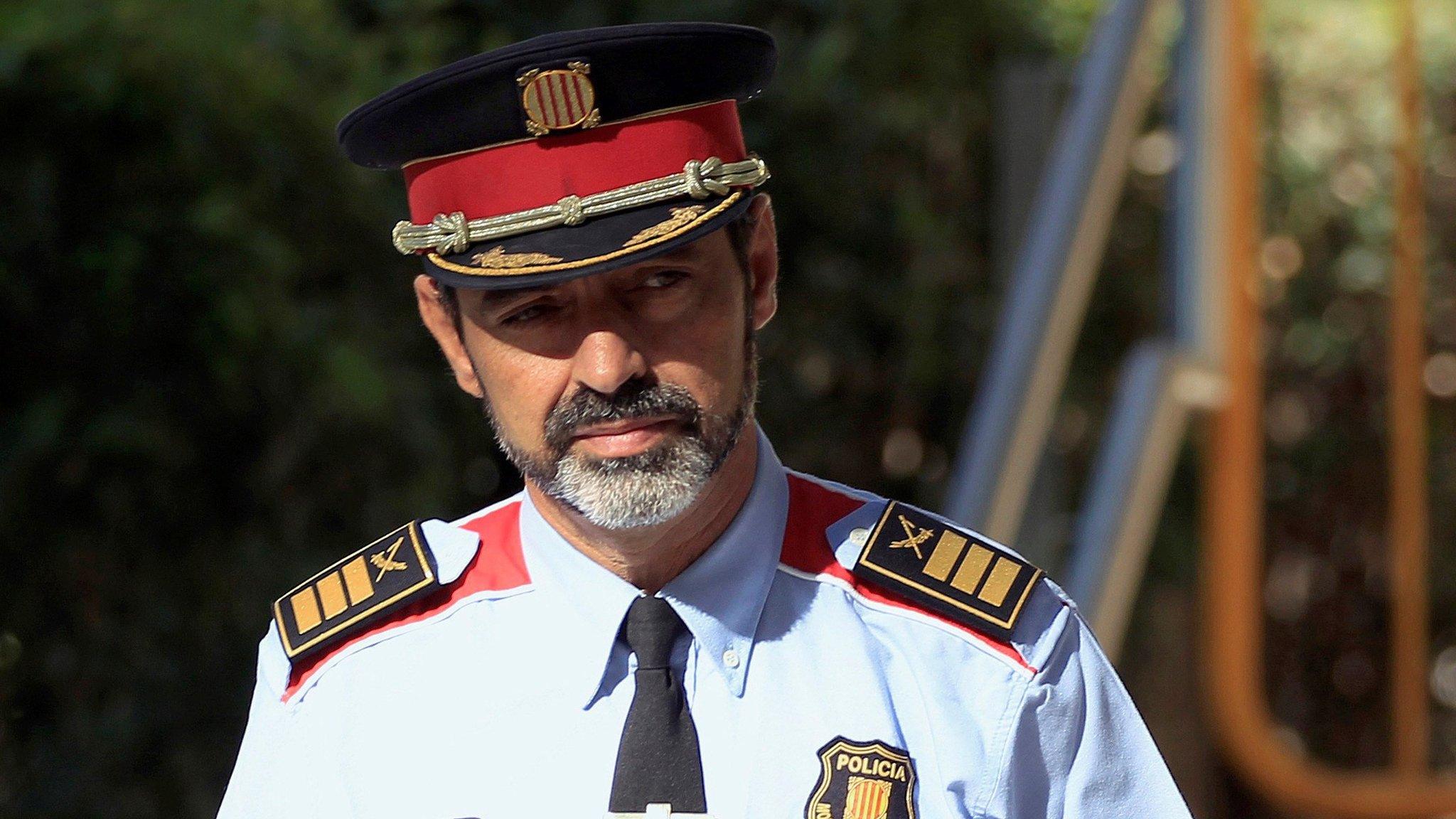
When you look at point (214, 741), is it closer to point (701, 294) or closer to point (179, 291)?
point (179, 291)

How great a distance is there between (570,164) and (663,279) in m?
0.14

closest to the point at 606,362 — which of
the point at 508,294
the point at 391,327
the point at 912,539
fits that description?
the point at 508,294

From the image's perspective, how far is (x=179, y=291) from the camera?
9.98 ft

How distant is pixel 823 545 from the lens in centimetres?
183

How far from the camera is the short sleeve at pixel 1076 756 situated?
166cm

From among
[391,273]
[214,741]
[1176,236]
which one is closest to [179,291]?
[391,273]

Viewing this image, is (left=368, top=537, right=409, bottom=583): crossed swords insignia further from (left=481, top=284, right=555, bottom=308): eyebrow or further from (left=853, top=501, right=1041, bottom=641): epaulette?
(left=853, top=501, right=1041, bottom=641): epaulette

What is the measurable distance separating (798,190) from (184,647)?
5.73 ft

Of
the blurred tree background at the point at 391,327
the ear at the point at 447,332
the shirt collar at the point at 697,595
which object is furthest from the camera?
the blurred tree background at the point at 391,327

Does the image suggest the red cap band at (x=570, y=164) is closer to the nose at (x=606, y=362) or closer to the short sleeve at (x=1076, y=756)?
the nose at (x=606, y=362)

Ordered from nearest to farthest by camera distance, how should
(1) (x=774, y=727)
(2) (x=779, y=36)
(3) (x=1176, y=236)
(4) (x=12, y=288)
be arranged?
1. (1) (x=774, y=727)
2. (4) (x=12, y=288)
3. (3) (x=1176, y=236)
4. (2) (x=779, y=36)

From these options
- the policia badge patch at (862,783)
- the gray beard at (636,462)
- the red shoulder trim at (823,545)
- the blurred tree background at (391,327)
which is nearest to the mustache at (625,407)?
the gray beard at (636,462)

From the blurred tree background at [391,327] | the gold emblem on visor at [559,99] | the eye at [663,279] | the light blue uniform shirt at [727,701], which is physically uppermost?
the gold emblem on visor at [559,99]

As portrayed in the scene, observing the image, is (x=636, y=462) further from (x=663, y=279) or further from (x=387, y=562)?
(x=387, y=562)
